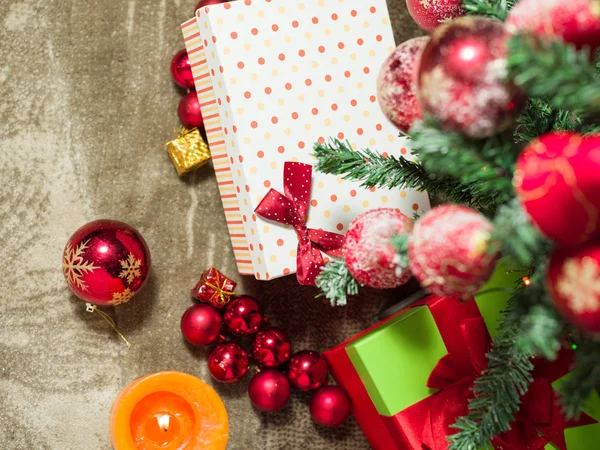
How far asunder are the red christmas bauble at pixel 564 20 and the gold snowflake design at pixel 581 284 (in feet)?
0.60

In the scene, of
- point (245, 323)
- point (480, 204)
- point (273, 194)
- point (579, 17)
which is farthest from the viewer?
point (245, 323)

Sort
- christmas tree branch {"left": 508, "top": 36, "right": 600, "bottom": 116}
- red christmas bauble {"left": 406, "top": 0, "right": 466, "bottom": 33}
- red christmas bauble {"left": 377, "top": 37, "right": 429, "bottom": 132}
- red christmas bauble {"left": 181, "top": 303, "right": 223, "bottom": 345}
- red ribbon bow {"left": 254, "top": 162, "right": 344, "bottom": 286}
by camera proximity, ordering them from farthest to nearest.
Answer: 1. red christmas bauble {"left": 181, "top": 303, "right": 223, "bottom": 345}
2. red ribbon bow {"left": 254, "top": 162, "right": 344, "bottom": 286}
3. red christmas bauble {"left": 406, "top": 0, "right": 466, "bottom": 33}
4. red christmas bauble {"left": 377, "top": 37, "right": 429, "bottom": 132}
5. christmas tree branch {"left": 508, "top": 36, "right": 600, "bottom": 116}

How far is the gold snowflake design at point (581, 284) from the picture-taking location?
0.46 metres

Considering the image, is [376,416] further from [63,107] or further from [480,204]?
[63,107]

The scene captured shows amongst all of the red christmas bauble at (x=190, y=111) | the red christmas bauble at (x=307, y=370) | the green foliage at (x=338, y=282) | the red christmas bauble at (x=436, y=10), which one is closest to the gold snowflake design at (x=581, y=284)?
the green foliage at (x=338, y=282)

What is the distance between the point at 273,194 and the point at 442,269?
1.46 ft

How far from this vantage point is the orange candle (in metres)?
0.97

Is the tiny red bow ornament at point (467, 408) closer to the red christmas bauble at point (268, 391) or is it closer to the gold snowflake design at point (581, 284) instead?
the red christmas bauble at point (268, 391)

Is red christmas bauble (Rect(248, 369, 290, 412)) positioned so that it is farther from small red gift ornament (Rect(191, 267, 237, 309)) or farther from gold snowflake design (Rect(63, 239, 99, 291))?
gold snowflake design (Rect(63, 239, 99, 291))

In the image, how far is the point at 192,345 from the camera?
113 centimetres

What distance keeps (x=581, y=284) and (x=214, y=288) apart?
71 cm

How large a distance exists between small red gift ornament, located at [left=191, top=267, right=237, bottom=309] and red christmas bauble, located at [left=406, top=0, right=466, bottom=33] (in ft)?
1.82

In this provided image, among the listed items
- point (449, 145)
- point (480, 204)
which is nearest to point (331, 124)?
point (480, 204)

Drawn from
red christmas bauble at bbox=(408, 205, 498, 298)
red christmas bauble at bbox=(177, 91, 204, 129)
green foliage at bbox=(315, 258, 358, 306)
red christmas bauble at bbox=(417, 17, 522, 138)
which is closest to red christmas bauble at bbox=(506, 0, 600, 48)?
red christmas bauble at bbox=(417, 17, 522, 138)
